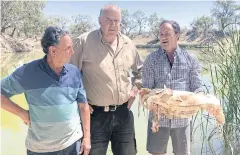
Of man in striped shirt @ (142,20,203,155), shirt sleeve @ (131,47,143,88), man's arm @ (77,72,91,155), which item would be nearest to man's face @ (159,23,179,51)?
man in striped shirt @ (142,20,203,155)

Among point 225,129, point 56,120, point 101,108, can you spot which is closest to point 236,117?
point 225,129

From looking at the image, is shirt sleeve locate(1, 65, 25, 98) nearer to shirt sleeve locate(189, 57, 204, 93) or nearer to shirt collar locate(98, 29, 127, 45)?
shirt collar locate(98, 29, 127, 45)

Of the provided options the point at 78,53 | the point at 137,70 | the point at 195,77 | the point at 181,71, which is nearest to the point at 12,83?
the point at 78,53

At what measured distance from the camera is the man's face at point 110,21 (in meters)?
2.60

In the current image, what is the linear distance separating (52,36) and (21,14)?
109 feet

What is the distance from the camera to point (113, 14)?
8.55ft

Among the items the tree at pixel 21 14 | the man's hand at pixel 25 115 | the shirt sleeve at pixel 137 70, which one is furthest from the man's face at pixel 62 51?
the tree at pixel 21 14

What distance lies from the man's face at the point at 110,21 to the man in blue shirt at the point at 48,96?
1.96 ft

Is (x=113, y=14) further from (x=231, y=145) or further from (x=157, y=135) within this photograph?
(x=231, y=145)

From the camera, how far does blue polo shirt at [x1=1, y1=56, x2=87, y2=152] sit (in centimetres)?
201

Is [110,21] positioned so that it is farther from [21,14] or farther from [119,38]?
[21,14]

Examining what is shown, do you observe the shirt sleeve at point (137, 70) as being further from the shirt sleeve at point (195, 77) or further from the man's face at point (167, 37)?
the shirt sleeve at point (195, 77)

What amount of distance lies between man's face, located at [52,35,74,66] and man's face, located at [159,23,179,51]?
804 millimetres

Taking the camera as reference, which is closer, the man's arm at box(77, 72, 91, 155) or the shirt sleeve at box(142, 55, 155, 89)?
the man's arm at box(77, 72, 91, 155)
